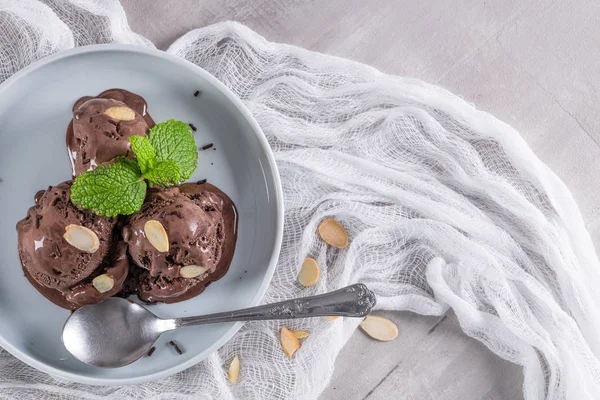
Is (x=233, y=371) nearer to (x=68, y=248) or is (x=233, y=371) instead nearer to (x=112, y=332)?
(x=112, y=332)

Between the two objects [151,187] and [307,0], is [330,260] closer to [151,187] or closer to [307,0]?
[151,187]

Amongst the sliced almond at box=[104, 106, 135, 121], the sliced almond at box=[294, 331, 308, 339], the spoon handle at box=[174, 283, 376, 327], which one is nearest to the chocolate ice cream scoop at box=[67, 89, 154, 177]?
the sliced almond at box=[104, 106, 135, 121]

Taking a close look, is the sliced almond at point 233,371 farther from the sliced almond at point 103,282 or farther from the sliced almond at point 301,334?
the sliced almond at point 103,282

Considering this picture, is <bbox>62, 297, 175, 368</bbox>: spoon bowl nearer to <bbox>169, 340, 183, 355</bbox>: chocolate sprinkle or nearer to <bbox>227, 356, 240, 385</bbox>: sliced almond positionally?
<bbox>169, 340, 183, 355</bbox>: chocolate sprinkle

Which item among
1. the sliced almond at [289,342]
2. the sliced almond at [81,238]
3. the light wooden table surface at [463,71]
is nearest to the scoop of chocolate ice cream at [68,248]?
the sliced almond at [81,238]

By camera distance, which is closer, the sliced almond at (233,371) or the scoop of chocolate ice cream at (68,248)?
the scoop of chocolate ice cream at (68,248)

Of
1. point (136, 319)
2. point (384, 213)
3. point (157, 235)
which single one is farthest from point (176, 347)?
point (384, 213)
